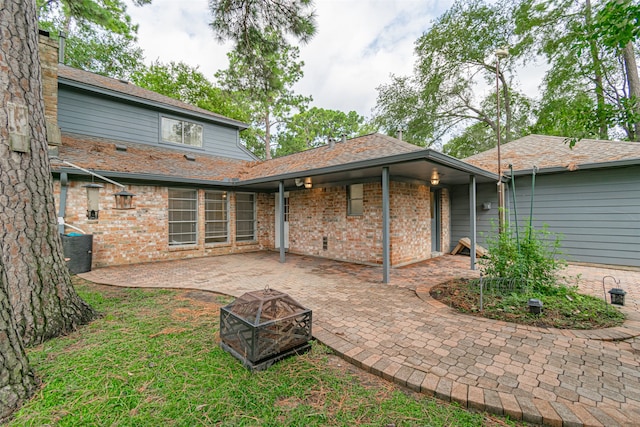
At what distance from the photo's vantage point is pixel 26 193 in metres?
2.60

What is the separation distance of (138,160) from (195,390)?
768cm

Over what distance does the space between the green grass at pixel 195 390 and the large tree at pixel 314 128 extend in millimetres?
20183

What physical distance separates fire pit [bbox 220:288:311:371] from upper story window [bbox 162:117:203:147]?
29.0 ft

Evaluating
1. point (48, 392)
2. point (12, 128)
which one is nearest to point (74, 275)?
point (12, 128)

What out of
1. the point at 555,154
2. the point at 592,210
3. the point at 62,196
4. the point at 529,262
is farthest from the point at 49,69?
the point at 592,210

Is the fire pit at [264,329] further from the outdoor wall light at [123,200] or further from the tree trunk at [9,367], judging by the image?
the outdoor wall light at [123,200]

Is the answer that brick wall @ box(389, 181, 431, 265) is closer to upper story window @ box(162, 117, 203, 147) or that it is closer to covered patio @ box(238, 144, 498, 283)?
covered patio @ box(238, 144, 498, 283)

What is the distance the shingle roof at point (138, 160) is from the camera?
6.67 metres

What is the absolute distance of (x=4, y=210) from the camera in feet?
8.04

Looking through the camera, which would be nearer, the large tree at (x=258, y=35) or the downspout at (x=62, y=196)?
the large tree at (x=258, y=35)

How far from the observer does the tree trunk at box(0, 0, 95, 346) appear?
247cm

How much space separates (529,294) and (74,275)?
851 centimetres

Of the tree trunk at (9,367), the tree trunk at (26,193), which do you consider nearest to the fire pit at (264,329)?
the tree trunk at (9,367)

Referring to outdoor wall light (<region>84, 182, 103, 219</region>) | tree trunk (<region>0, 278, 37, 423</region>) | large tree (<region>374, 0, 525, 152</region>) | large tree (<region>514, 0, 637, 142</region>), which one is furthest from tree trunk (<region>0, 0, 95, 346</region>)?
large tree (<region>374, 0, 525, 152</region>)
